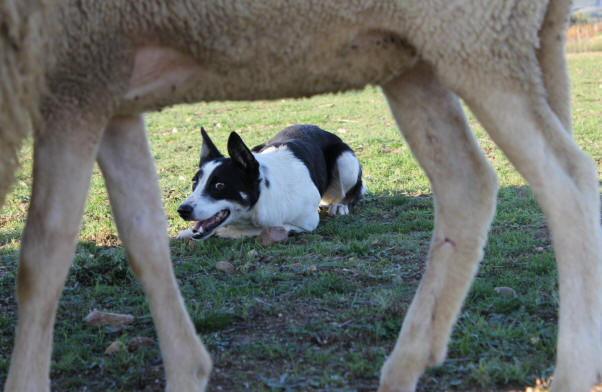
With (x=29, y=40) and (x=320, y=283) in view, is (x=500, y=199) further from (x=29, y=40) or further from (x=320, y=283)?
(x=29, y=40)

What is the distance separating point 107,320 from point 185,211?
6.56 feet

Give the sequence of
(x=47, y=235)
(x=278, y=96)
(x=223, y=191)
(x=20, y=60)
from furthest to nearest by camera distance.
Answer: (x=223, y=191) → (x=278, y=96) → (x=47, y=235) → (x=20, y=60)

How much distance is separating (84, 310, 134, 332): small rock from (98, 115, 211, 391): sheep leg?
100 cm

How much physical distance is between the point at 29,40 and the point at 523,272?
10.1 ft

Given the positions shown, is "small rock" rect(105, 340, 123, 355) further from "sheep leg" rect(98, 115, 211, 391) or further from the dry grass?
the dry grass

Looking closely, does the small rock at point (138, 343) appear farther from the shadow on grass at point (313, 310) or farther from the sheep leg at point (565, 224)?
the sheep leg at point (565, 224)

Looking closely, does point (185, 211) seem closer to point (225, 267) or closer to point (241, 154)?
point (241, 154)

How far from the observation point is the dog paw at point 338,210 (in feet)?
21.0

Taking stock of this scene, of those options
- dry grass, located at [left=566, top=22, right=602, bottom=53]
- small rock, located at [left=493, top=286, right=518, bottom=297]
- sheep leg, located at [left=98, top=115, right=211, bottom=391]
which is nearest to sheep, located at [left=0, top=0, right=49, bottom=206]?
sheep leg, located at [left=98, top=115, right=211, bottom=391]

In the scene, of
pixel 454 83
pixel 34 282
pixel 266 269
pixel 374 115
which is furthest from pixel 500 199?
pixel 374 115

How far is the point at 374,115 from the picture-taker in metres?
13.0

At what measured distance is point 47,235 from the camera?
7.09 feet

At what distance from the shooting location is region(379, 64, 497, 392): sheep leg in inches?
97.9

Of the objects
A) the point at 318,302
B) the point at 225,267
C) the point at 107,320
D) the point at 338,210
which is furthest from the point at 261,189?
the point at 107,320
